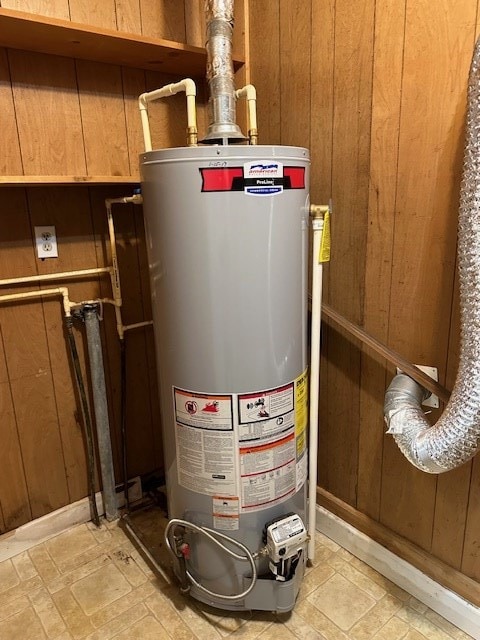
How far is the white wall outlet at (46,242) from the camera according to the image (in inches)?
63.0

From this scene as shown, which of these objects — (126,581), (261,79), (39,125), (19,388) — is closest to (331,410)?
(126,581)

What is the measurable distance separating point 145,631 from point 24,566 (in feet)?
1.79

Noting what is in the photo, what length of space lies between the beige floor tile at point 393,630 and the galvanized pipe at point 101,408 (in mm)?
1053

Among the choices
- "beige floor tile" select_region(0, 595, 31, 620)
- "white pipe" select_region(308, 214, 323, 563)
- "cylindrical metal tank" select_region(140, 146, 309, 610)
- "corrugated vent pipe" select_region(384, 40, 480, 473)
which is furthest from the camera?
"beige floor tile" select_region(0, 595, 31, 620)

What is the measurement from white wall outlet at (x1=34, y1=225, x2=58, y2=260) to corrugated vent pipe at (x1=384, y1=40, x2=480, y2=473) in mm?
1284

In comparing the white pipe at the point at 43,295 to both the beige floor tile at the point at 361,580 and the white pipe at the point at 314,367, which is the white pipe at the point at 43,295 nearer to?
the white pipe at the point at 314,367

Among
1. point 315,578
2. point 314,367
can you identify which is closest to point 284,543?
point 315,578

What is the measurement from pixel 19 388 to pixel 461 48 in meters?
1.68

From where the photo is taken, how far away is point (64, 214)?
1.64 metres

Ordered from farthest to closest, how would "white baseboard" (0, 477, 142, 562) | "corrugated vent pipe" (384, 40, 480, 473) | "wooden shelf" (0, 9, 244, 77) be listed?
"white baseboard" (0, 477, 142, 562)
"wooden shelf" (0, 9, 244, 77)
"corrugated vent pipe" (384, 40, 480, 473)

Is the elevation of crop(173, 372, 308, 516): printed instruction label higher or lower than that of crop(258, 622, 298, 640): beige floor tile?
higher

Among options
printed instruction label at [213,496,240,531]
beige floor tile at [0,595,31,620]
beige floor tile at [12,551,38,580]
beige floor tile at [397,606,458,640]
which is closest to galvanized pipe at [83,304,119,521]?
beige floor tile at [12,551,38,580]

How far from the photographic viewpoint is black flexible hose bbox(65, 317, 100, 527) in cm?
168

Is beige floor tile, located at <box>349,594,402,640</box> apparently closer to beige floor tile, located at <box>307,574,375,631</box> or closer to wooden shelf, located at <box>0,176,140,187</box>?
beige floor tile, located at <box>307,574,375,631</box>
